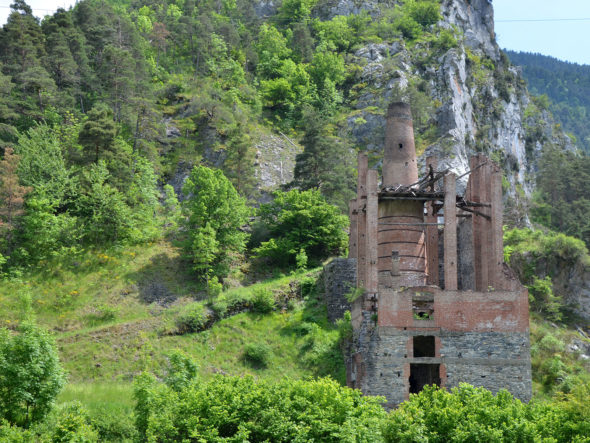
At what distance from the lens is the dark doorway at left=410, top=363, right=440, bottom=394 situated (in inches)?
1302

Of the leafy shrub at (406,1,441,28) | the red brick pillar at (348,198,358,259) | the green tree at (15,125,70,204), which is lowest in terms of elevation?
the red brick pillar at (348,198,358,259)

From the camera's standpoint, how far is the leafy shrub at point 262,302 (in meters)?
42.8

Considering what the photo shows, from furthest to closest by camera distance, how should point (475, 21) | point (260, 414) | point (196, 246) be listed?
point (475, 21) < point (196, 246) < point (260, 414)

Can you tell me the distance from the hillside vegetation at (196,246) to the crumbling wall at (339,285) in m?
1.07

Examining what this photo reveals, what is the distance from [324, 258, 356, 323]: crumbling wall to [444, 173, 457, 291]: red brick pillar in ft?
33.8

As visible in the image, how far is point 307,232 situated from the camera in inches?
1929

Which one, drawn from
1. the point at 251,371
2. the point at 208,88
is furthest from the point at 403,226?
Result: the point at 208,88

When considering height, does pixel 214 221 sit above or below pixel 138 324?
above

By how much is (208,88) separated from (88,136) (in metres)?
25.0

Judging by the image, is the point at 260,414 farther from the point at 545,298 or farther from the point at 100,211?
the point at 545,298

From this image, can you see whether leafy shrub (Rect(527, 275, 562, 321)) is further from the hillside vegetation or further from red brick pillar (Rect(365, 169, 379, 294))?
red brick pillar (Rect(365, 169, 379, 294))

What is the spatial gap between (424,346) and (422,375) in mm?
1590

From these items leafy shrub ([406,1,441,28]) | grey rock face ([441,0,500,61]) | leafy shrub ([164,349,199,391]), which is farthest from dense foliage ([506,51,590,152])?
leafy shrub ([164,349,199,391])

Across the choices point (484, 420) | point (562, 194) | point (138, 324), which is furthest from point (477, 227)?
point (562, 194)
